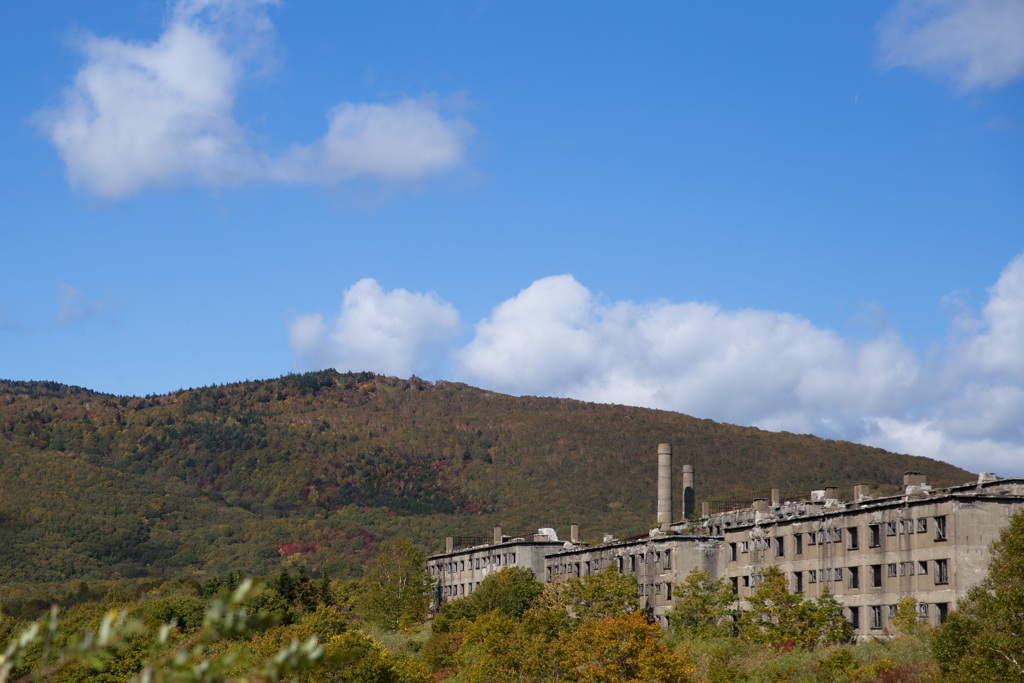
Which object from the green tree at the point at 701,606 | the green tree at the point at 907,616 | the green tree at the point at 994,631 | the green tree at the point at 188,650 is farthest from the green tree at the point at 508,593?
the green tree at the point at 188,650

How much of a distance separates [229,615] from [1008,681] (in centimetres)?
4443

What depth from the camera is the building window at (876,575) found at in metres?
77.5

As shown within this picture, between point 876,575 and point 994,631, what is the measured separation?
27.0 metres

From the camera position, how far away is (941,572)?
71938 millimetres

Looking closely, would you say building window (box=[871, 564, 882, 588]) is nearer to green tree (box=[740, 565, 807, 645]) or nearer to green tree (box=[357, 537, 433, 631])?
green tree (box=[740, 565, 807, 645])

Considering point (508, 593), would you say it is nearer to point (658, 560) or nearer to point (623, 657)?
point (658, 560)

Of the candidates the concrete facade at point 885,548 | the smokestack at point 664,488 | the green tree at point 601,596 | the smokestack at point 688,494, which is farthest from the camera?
the smokestack at point 688,494

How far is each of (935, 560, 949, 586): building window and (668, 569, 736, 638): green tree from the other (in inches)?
653

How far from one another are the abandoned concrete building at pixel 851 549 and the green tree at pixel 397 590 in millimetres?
21824

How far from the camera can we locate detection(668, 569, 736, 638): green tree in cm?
8562

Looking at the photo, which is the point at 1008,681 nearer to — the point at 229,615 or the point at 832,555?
the point at 832,555

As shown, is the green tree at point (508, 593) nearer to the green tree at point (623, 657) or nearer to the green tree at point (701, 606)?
the green tree at point (701, 606)

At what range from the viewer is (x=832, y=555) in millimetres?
81875

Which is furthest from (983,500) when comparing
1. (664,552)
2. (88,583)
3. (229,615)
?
(88,583)
